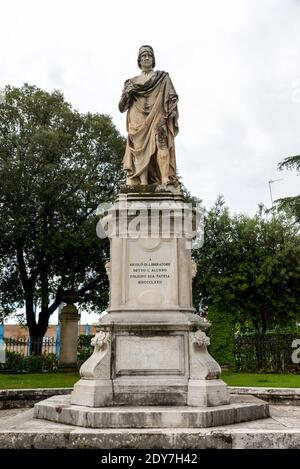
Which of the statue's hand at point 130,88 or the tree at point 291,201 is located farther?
the tree at point 291,201

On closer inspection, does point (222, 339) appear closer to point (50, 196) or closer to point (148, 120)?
point (50, 196)

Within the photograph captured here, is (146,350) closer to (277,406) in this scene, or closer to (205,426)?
(205,426)

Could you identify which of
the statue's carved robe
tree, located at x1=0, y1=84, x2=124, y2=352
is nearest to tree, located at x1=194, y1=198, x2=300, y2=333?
tree, located at x1=0, y1=84, x2=124, y2=352

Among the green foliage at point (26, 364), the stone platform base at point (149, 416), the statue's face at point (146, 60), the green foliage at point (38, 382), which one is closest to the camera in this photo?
the stone platform base at point (149, 416)

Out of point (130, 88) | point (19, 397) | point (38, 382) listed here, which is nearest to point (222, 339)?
point (38, 382)

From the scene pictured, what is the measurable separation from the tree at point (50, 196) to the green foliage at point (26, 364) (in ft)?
11.2

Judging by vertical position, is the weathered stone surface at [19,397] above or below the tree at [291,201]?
below

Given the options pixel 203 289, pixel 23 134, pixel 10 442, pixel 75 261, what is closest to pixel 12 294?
pixel 75 261

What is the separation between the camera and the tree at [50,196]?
26.4 metres

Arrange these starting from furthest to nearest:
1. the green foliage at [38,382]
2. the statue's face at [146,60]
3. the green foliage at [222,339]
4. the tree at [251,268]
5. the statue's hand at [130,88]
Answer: the tree at [251,268] → the green foliage at [222,339] → the green foliage at [38,382] → the statue's face at [146,60] → the statue's hand at [130,88]

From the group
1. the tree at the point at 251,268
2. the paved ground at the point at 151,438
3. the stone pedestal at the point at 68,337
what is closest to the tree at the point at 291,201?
the tree at the point at 251,268

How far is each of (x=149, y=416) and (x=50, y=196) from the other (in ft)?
68.5

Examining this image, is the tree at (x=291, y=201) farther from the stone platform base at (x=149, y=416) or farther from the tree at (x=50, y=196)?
the stone platform base at (x=149, y=416)
